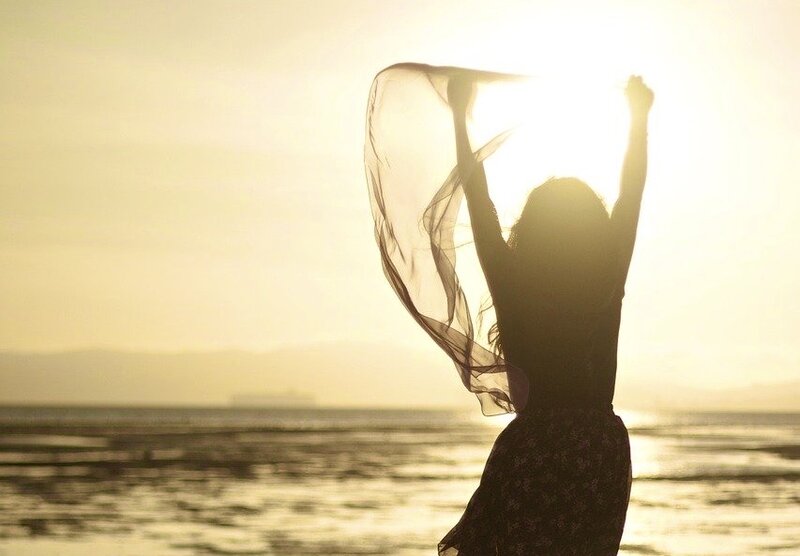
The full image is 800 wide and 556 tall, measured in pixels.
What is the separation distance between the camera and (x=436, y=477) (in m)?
22.5

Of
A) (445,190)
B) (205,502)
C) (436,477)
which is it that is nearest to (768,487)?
(436,477)

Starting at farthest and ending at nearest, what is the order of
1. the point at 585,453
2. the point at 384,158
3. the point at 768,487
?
the point at 768,487 < the point at 384,158 < the point at 585,453

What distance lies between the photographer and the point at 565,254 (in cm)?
324

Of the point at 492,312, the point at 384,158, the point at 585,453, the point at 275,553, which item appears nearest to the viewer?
the point at 585,453

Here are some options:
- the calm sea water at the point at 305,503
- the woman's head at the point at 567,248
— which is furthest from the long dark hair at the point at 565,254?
the calm sea water at the point at 305,503

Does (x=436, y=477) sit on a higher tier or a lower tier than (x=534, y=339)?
lower

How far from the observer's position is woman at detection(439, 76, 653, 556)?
316 cm

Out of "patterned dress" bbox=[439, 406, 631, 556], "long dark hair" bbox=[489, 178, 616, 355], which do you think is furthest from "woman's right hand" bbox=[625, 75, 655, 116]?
"patterned dress" bbox=[439, 406, 631, 556]

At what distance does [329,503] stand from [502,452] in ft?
44.6

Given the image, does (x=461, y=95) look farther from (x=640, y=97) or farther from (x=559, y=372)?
(x=559, y=372)

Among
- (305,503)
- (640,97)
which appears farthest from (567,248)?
(305,503)

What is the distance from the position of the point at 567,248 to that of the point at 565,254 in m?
0.02

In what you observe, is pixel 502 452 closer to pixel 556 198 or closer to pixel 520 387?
pixel 520 387

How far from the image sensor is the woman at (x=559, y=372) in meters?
3.16
